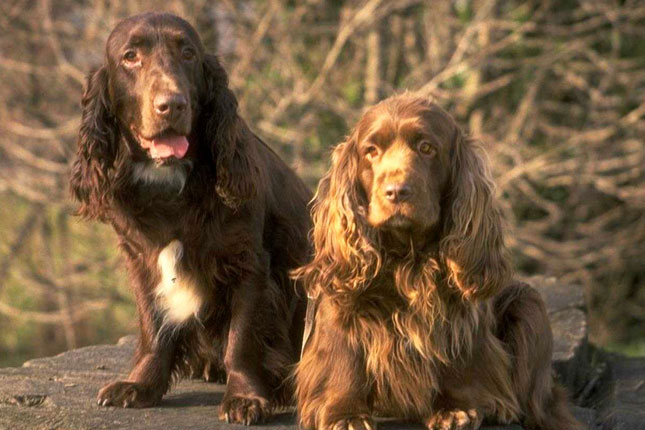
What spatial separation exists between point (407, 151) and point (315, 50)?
229 inches

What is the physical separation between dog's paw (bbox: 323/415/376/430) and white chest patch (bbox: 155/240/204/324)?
0.82 m

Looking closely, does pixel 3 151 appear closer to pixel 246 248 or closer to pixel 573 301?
pixel 573 301

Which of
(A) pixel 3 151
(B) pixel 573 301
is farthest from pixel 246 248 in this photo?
(A) pixel 3 151

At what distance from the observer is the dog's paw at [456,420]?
399 cm


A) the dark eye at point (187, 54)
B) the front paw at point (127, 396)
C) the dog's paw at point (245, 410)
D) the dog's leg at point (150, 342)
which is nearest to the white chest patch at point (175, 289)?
the dog's leg at point (150, 342)

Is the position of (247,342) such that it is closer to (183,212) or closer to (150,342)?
(150,342)

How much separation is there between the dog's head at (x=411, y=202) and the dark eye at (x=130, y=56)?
0.81 m

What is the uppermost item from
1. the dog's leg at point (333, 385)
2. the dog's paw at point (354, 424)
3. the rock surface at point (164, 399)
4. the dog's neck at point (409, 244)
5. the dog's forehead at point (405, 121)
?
the dog's forehead at point (405, 121)

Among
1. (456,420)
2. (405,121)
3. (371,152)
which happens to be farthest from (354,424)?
(405,121)

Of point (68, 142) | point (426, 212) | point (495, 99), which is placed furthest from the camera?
point (495, 99)

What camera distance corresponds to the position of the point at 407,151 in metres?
3.95

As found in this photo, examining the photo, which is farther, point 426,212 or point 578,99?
point 578,99

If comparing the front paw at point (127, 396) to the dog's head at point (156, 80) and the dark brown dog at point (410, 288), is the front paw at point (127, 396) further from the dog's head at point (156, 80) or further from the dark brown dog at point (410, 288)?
the dog's head at point (156, 80)

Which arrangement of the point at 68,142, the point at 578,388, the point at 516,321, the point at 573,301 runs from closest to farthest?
1. the point at 516,321
2. the point at 578,388
3. the point at 573,301
4. the point at 68,142
